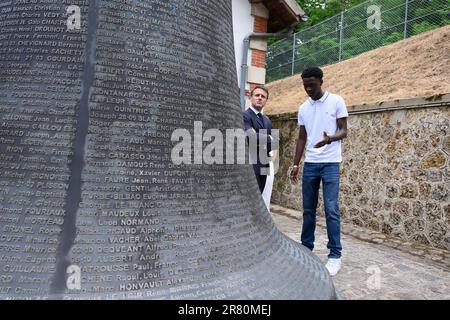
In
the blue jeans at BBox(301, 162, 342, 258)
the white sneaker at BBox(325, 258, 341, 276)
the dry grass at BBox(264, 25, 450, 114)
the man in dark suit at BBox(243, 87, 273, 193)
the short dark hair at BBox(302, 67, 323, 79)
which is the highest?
the dry grass at BBox(264, 25, 450, 114)

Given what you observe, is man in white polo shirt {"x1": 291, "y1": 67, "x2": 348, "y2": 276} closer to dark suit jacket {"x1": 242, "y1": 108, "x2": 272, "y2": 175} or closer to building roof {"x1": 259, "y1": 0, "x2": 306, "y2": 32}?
dark suit jacket {"x1": 242, "y1": 108, "x2": 272, "y2": 175}

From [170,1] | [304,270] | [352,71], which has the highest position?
[352,71]

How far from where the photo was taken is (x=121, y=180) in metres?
1.76

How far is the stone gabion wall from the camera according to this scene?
5.36 meters

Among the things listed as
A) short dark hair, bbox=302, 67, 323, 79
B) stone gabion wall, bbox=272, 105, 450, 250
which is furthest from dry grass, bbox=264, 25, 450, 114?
short dark hair, bbox=302, 67, 323, 79

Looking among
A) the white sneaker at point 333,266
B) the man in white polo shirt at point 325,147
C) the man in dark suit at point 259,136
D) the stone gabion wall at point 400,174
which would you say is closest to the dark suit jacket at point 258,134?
the man in dark suit at point 259,136

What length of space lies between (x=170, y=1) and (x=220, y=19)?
1.34 feet

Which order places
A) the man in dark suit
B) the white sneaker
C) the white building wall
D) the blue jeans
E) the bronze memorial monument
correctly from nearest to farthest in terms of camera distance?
the bronze memorial monument
the blue jeans
the white sneaker
the man in dark suit
the white building wall

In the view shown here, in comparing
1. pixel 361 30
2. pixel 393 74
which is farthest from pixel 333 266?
pixel 361 30

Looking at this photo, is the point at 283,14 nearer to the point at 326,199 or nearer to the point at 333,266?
the point at 326,199

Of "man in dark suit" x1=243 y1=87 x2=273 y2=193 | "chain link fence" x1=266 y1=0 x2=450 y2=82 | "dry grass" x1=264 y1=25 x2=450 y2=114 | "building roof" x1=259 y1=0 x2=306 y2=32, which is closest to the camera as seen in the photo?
"man in dark suit" x1=243 y1=87 x2=273 y2=193
